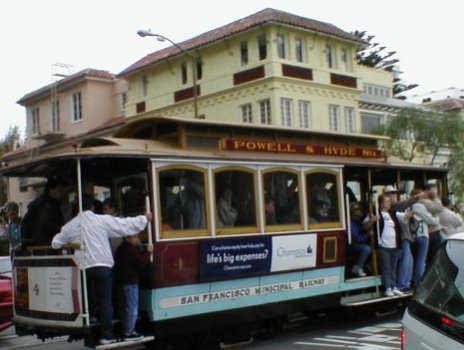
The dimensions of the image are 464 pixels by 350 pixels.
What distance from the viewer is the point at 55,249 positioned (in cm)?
789

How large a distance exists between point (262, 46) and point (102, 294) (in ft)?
80.3

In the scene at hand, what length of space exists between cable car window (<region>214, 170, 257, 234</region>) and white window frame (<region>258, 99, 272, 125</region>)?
69.4ft

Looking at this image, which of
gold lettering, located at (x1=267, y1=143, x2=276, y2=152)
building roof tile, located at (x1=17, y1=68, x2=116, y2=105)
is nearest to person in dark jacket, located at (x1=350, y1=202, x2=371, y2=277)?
gold lettering, located at (x1=267, y1=143, x2=276, y2=152)

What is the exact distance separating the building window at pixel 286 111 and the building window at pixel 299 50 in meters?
2.22

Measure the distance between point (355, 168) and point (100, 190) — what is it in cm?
407

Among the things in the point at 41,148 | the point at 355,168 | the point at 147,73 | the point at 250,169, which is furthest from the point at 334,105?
the point at 250,169

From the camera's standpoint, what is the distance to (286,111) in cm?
3050

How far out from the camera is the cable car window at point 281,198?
934 cm

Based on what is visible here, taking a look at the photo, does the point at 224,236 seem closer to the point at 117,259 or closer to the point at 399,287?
the point at 117,259

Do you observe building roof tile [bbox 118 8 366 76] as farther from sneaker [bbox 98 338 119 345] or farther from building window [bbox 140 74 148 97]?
sneaker [bbox 98 338 119 345]

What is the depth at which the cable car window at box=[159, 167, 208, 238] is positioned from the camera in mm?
8273

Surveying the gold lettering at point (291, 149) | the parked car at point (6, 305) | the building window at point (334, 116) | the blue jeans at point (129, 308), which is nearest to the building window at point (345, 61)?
the building window at point (334, 116)

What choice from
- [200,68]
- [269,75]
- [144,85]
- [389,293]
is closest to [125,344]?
[389,293]

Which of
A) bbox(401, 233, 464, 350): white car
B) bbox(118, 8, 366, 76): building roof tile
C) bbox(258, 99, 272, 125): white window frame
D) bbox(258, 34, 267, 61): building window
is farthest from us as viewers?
bbox(258, 34, 267, 61): building window
